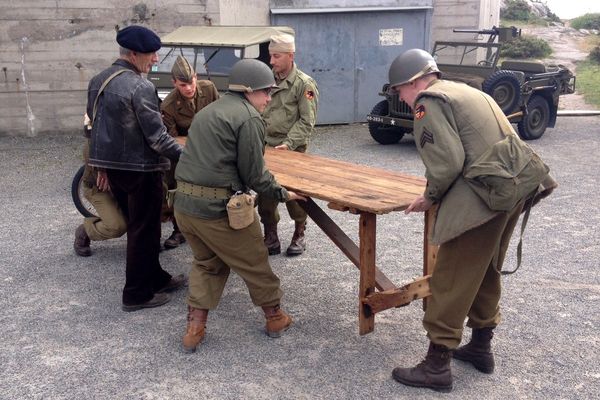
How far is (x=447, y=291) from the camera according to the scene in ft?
10.1

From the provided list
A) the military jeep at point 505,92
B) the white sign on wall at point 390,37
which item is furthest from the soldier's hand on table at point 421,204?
the white sign on wall at point 390,37

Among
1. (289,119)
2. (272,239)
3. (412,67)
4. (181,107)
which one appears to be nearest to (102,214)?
(181,107)

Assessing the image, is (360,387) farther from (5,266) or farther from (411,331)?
(5,266)

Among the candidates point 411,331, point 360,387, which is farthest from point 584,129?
point 360,387

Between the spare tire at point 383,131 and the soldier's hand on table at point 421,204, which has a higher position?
the soldier's hand on table at point 421,204

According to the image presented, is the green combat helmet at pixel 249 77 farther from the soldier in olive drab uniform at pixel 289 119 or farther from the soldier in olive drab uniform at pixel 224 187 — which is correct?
the soldier in olive drab uniform at pixel 289 119

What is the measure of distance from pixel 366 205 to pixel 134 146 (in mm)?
1497

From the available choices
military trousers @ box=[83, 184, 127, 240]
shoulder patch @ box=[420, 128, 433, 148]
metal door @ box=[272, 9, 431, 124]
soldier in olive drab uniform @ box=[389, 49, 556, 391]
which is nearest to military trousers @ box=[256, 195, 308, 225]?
military trousers @ box=[83, 184, 127, 240]

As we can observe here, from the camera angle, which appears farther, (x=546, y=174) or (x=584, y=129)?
(x=584, y=129)

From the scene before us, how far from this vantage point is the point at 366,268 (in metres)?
3.59

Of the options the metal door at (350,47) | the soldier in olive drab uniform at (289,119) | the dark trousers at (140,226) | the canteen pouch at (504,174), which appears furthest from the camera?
the metal door at (350,47)

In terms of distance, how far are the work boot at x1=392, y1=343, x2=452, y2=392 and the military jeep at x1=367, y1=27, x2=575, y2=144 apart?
20.6 feet

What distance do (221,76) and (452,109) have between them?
488cm

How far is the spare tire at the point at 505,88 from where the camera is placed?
30.6 ft
